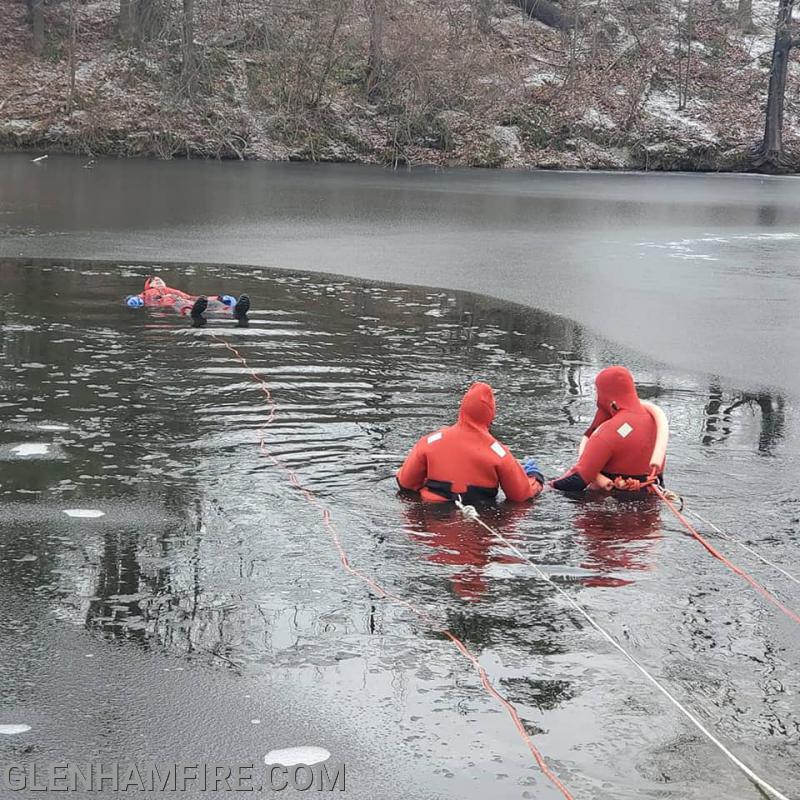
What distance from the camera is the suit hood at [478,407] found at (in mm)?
7961

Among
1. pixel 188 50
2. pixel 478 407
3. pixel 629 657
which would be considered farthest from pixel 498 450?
pixel 188 50

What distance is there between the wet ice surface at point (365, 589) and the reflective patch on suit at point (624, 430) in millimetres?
523

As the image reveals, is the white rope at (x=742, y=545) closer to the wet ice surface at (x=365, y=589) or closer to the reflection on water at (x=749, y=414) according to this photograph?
the wet ice surface at (x=365, y=589)

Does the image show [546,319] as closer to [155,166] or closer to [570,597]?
[570,597]

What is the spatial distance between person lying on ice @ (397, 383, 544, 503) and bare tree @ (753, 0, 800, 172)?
39.1m

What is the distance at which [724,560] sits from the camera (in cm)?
731

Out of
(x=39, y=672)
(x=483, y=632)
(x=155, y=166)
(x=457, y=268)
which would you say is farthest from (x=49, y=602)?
(x=155, y=166)

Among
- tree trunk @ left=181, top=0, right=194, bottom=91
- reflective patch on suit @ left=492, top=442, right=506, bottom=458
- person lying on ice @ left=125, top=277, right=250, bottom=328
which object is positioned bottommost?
reflective patch on suit @ left=492, top=442, right=506, bottom=458

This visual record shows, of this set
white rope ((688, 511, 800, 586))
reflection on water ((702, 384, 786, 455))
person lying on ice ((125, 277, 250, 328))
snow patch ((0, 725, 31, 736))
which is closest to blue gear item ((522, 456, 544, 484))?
white rope ((688, 511, 800, 586))

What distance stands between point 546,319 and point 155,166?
24.4 meters

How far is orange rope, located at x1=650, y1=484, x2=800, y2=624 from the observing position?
6605 millimetres

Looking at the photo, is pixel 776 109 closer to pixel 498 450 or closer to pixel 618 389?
pixel 618 389

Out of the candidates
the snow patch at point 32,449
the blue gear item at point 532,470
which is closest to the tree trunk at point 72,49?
the snow patch at point 32,449

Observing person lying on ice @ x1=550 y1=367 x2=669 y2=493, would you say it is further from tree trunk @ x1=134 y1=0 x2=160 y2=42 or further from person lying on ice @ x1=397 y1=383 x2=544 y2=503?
tree trunk @ x1=134 y1=0 x2=160 y2=42
